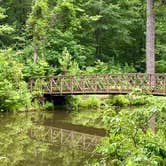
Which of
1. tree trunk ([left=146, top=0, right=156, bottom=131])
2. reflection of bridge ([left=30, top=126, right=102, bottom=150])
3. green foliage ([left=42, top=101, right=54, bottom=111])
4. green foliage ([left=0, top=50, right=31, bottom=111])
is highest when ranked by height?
tree trunk ([left=146, top=0, right=156, bottom=131])

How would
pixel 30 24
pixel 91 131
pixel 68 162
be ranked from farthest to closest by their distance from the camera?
pixel 30 24
pixel 91 131
pixel 68 162

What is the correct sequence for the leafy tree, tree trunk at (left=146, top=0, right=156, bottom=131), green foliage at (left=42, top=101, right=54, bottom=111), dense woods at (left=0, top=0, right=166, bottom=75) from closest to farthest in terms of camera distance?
tree trunk at (left=146, top=0, right=156, bottom=131) → green foliage at (left=42, top=101, right=54, bottom=111) → the leafy tree → dense woods at (left=0, top=0, right=166, bottom=75)

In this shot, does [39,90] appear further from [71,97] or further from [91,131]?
[91,131]

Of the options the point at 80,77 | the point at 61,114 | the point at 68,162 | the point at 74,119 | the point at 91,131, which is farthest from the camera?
the point at 80,77

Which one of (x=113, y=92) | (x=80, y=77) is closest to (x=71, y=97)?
(x=80, y=77)

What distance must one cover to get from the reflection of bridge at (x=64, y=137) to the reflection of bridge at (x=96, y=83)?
4.36 meters

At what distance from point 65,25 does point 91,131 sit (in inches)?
481

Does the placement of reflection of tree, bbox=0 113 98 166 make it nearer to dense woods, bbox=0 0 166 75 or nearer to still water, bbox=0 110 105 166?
still water, bbox=0 110 105 166

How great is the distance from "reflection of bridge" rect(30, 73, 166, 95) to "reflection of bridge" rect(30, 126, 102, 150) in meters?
4.36

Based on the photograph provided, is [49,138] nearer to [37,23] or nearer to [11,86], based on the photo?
[11,86]

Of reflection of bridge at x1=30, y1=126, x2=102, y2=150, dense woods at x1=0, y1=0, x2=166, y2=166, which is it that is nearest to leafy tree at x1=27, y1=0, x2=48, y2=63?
dense woods at x1=0, y1=0, x2=166, y2=166

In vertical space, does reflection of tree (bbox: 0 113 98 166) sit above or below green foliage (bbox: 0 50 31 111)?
below

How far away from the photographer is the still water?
10.0 meters

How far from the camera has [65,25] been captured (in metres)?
25.9
